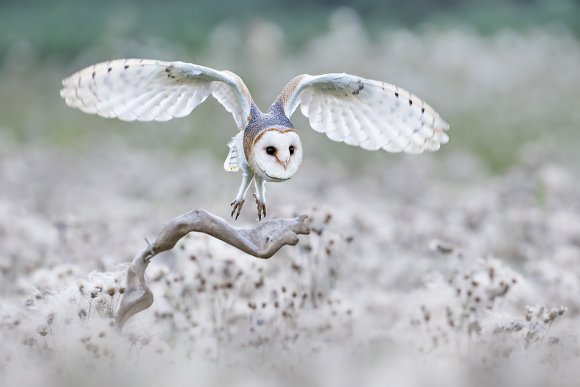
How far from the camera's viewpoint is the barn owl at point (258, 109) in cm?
288

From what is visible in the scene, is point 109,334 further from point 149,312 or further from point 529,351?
point 529,351

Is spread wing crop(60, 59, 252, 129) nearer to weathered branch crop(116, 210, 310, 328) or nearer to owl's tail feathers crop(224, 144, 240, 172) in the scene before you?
owl's tail feathers crop(224, 144, 240, 172)

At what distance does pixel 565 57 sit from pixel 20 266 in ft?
29.1

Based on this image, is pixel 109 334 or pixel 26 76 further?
pixel 26 76

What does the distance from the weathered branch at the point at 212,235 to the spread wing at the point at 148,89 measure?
0.94 feet

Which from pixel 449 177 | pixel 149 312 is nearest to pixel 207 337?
pixel 149 312

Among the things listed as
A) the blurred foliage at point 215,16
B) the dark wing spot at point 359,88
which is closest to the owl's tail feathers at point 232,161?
the dark wing spot at point 359,88

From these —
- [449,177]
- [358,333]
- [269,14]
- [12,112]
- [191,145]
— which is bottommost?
[358,333]

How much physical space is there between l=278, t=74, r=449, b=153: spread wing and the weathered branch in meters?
0.32

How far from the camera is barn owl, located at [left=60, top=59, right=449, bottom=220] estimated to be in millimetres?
2881

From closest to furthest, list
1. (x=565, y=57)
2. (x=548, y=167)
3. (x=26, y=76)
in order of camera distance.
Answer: (x=548, y=167) < (x=565, y=57) < (x=26, y=76)


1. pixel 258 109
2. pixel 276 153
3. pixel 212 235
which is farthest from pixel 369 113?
pixel 212 235

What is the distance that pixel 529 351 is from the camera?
3.71 metres

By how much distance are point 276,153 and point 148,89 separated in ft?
1.52
